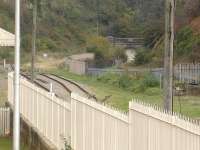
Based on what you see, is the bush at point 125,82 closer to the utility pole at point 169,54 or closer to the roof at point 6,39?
the roof at point 6,39

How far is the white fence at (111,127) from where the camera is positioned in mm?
7786

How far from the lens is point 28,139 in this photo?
20.9 m

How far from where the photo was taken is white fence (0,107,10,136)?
25.9 m

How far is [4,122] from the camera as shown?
2594 cm

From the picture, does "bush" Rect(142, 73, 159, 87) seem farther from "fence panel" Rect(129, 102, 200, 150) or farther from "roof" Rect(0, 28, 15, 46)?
"fence panel" Rect(129, 102, 200, 150)

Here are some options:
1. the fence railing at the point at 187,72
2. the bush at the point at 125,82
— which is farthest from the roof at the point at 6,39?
the bush at the point at 125,82

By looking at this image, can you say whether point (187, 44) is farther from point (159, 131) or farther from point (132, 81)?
point (159, 131)

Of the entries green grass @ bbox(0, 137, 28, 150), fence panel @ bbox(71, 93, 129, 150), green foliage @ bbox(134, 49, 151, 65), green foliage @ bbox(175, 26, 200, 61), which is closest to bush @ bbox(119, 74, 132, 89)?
green foliage @ bbox(175, 26, 200, 61)

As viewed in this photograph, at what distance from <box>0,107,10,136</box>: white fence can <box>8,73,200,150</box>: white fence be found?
688 centimetres

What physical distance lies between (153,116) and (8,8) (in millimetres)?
117723

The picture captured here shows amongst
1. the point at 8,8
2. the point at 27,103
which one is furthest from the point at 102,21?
the point at 27,103

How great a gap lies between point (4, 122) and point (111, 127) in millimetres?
15546

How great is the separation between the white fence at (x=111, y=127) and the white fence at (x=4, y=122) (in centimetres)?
688

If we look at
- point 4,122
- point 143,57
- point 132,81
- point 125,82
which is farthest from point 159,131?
point 143,57
